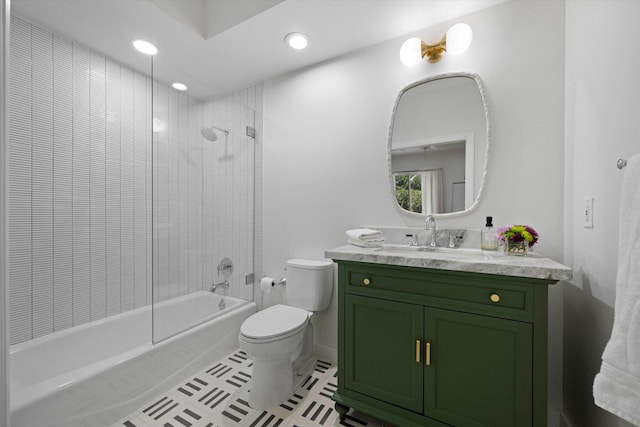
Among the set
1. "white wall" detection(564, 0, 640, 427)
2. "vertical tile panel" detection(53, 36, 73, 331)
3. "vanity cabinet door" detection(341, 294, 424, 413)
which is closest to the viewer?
"white wall" detection(564, 0, 640, 427)

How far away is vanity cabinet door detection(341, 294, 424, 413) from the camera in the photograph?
1.19 m

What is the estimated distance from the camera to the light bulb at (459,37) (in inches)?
58.1

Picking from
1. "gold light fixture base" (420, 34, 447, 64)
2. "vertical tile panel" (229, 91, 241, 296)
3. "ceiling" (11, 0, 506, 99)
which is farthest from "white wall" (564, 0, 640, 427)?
"vertical tile panel" (229, 91, 241, 296)

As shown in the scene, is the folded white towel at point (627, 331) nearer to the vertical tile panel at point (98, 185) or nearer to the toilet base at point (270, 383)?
the toilet base at point (270, 383)

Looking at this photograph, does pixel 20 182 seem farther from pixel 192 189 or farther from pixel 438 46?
pixel 438 46

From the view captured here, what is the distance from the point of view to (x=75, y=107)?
72.2 inches

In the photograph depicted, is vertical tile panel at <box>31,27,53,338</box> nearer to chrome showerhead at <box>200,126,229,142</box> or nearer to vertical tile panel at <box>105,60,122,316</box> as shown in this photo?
vertical tile panel at <box>105,60,122,316</box>

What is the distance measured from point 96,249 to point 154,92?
1265 millimetres

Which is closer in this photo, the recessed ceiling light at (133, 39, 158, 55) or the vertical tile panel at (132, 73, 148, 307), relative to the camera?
the recessed ceiling light at (133, 39, 158, 55)

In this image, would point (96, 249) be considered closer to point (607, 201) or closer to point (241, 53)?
point (241, 53)

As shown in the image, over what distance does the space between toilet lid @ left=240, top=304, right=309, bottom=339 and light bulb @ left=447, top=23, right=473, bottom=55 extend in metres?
1.92

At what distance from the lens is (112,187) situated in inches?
80.3

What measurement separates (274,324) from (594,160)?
69.0 inches

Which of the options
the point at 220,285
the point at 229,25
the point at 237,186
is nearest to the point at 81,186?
the point at 237,186
